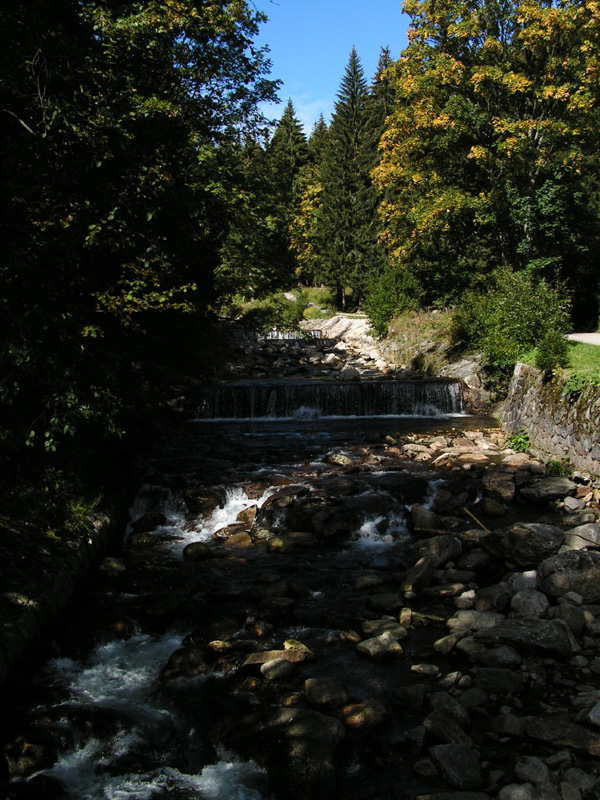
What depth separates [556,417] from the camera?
44.0ft

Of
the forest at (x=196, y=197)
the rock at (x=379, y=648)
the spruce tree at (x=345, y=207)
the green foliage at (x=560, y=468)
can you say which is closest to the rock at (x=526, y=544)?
the rock at (x=379, y=648)

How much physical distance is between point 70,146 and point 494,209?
63.8 feet

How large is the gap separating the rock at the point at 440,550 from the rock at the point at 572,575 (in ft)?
4.77

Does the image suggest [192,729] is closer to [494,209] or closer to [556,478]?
[556,478]

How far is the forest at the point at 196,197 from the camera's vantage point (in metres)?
6.53

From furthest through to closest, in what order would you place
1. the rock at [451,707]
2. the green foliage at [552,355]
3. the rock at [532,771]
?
the green foliage at [552,355] → the rock at [451,707] → the rock at [532,771]

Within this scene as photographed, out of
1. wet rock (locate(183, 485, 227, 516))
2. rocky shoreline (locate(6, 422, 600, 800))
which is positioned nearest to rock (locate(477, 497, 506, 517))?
rocky shoreline (locate(6, 422, 600, 800))

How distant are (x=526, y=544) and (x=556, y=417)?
18.5ft

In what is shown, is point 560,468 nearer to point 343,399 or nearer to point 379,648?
point 379,648

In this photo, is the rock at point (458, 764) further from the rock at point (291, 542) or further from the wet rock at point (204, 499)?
the wet rock at point (204, 499)

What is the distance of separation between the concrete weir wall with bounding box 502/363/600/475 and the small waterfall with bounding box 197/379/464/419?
12.7 ft

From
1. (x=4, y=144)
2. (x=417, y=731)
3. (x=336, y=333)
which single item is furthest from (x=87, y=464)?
(x=336, y=333)

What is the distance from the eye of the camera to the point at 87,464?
10070 millimetres

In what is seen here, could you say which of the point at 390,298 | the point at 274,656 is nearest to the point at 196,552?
the point at 274,656
